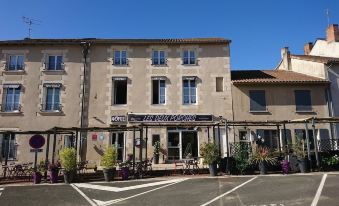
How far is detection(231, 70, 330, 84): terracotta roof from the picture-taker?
2083cm

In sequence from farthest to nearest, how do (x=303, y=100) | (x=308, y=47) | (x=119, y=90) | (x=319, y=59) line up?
1. (x=308, y=47)
2. (x=319, y=59)
3. (x=119, y=90)
4. (x=303, y=100)

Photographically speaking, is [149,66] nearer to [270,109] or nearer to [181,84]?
[181,84]

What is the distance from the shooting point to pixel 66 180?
1340cm

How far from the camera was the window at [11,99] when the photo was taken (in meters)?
20.5

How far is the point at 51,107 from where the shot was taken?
20.7 metres

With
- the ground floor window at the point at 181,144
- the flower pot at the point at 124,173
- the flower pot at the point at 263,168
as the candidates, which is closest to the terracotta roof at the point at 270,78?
the ground floor window at the point at 181,144

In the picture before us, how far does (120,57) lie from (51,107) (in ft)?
17.5

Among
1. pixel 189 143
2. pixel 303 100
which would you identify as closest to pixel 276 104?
pixel 303 100

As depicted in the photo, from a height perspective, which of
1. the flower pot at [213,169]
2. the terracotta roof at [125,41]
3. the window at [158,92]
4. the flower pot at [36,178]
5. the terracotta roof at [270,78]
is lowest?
the flower pot at [36,178]

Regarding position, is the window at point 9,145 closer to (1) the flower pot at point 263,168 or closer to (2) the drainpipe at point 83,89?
(2) the drainpipe at point 83,89

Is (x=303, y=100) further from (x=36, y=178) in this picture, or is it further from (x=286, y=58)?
(x=36, y=178)

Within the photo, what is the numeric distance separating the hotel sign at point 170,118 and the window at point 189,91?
1041 mm

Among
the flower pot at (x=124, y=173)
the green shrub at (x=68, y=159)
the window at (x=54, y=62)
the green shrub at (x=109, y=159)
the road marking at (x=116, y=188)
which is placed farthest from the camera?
the window at (x=54, y=62)

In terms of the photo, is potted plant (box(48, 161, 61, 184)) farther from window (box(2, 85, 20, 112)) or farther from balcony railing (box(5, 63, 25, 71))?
balcony railing (box(5, 63, 25, 71))
